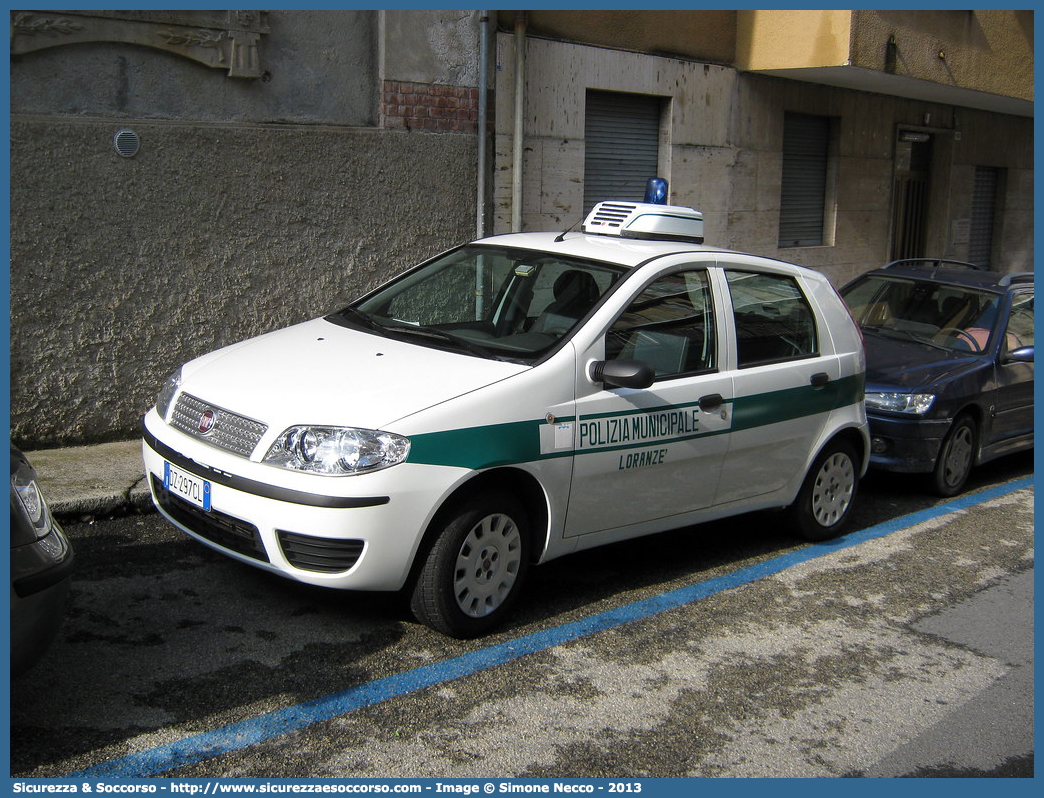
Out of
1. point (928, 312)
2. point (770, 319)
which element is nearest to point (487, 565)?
point (770, 319)

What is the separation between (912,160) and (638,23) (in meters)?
6.68

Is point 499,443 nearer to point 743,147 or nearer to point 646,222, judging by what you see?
point 646,222

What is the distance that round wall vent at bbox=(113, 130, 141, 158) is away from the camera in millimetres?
7449

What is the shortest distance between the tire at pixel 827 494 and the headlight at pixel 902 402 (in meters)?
1.12

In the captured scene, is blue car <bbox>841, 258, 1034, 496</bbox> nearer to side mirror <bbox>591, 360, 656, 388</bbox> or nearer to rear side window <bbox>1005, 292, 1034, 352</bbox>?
rear side window <bbox>1005, 292, 1034, 352</bbox>

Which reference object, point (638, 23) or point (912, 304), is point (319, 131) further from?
point (912, 304)

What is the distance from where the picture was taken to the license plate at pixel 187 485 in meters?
4.52

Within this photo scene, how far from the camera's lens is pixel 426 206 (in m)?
9.19

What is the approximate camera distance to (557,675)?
443 cm

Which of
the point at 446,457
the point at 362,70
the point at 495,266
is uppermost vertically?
the point at 362,70

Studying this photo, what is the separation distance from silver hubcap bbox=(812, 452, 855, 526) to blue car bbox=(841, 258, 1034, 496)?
1118 mm

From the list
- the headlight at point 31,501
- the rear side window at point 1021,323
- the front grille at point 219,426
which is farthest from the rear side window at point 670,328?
the rear side window at point 1021,323

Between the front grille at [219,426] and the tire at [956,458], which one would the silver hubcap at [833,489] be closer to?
the tire at [956,458]
